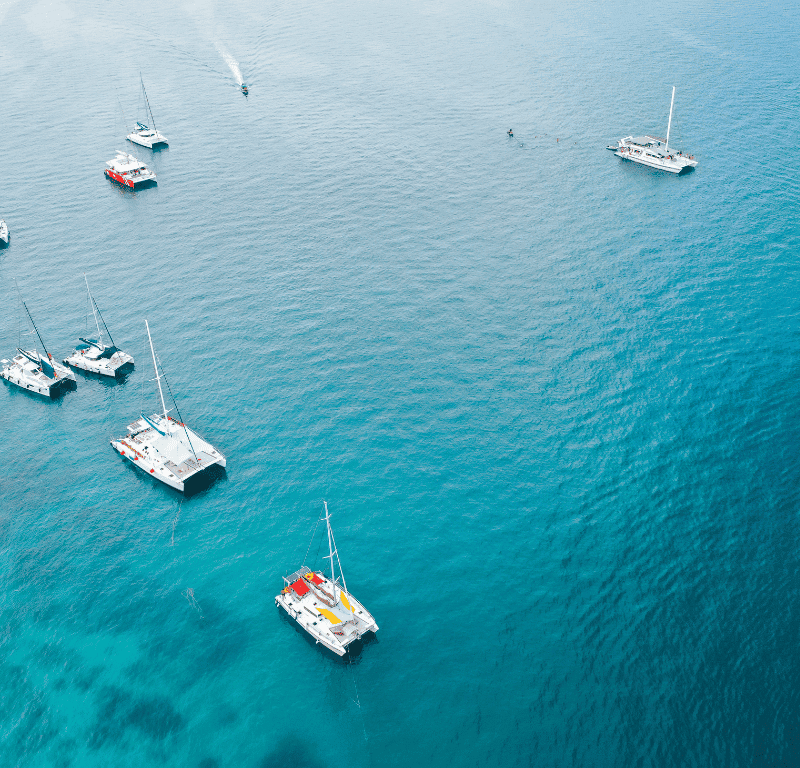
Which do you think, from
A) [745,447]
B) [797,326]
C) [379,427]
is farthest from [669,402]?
[379,427]

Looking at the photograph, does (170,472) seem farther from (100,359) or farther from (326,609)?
(326,609)

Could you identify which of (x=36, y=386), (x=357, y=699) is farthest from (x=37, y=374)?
(x=357, y=699)

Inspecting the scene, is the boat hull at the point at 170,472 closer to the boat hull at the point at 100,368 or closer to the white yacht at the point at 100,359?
the boat hull at the point at 100,368

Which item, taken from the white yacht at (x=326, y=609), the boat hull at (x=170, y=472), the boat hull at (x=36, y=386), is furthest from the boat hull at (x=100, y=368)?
the white yacht at (x=326, y=609)

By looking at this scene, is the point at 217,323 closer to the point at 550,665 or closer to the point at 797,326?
the point at 550,665

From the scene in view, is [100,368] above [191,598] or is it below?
above

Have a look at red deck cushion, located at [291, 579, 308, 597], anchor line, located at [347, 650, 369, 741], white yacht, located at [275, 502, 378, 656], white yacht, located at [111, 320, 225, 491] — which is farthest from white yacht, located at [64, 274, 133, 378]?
anchor line, located at [347, 650, 369, 741]
